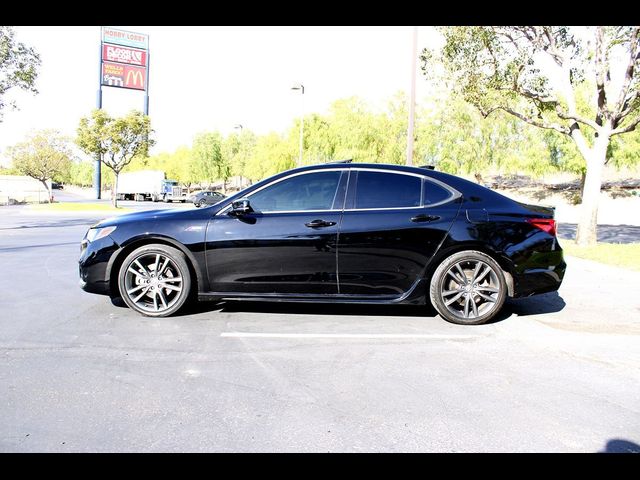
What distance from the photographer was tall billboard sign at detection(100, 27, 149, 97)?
49688mm

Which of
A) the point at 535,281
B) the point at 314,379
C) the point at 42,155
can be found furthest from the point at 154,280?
the point at 42,155

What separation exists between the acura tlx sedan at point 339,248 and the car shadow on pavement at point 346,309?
43 cm

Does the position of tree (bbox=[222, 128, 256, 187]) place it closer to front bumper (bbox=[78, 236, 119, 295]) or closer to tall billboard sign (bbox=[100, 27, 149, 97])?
tall billboard sign (bbox=[100, 27, 149, 97])

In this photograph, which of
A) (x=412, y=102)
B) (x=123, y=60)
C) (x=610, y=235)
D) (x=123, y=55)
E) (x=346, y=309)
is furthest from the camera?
(x=123, y=55)

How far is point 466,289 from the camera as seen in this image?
17.1 ft

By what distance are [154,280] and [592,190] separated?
1162cm

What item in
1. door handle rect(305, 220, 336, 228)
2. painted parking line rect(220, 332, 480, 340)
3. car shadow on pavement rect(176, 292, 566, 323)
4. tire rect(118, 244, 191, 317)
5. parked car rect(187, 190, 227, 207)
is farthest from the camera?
parked car rect(187, 190, 227, 207)

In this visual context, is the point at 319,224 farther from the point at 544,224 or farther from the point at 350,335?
the point at 544,224

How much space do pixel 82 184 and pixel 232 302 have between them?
Answer: 511ft

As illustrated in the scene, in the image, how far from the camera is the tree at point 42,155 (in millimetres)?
43969

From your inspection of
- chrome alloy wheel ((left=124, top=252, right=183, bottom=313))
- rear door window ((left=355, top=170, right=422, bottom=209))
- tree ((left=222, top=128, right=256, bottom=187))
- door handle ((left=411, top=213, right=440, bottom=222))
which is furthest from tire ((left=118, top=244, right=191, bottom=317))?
tree ((left=222, top=128, right=256, bottom=187))

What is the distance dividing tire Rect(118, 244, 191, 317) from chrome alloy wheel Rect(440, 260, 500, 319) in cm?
274
